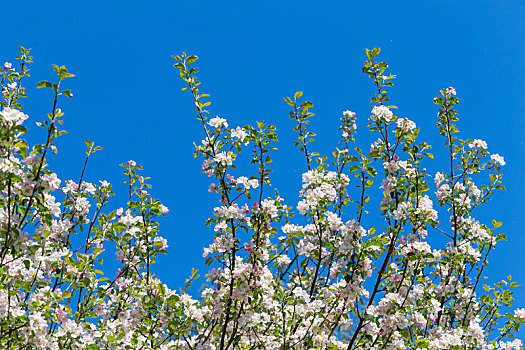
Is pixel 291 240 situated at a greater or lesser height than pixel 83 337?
greater

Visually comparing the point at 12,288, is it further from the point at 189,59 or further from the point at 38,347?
the point at 189,59

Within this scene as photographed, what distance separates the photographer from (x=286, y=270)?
5.00m

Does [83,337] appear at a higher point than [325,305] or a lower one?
Answer: lower

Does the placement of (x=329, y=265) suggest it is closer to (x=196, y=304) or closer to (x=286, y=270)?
(x=286, y=270)

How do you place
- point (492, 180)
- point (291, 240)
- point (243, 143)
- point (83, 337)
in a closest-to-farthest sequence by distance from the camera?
point (83, 337) → point (243, 143) → point (291, 240) → point (492, 180)

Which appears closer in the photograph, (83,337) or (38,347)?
(38,347)

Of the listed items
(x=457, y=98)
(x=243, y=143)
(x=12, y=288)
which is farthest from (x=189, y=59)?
(x=457, y=98)

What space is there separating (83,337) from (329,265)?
2.21 metres

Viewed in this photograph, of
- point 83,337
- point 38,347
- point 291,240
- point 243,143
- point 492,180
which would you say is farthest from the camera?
point 492,180

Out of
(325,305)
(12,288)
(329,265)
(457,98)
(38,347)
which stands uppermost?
(457,98)

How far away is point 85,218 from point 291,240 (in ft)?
7.35

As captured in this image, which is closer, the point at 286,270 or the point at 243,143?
the point at 243,143

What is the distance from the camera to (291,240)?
4879 mm

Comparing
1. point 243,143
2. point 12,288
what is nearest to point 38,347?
point 12,288
